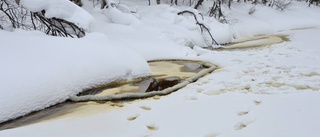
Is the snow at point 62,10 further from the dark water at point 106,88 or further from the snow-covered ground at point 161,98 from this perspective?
the dark water at point 106,88

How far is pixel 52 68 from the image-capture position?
14.2ft

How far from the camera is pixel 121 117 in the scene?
3.35 metres

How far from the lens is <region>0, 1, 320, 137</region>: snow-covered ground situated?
9.53 ft

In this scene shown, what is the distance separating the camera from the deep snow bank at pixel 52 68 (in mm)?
3779

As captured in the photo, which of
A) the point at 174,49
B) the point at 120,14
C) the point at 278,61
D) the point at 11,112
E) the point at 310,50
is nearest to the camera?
the point at 11,112

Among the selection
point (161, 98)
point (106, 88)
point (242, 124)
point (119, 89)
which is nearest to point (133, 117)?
point (161, 98)

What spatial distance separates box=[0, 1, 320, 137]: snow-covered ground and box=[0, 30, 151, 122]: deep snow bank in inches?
0.5

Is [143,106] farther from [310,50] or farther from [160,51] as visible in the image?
[310,50]

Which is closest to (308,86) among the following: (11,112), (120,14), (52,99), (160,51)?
(52,99)

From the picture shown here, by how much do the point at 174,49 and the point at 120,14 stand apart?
6.35 ft

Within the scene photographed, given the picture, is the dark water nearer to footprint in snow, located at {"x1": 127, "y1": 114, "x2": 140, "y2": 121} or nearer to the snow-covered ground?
the snow-covered ground

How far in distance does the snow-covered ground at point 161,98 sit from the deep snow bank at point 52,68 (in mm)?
12

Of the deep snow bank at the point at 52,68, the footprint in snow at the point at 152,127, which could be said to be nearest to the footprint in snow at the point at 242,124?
the footprint in snow at the point at 152,127

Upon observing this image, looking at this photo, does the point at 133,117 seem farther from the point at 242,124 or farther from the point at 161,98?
the point at 242,124
